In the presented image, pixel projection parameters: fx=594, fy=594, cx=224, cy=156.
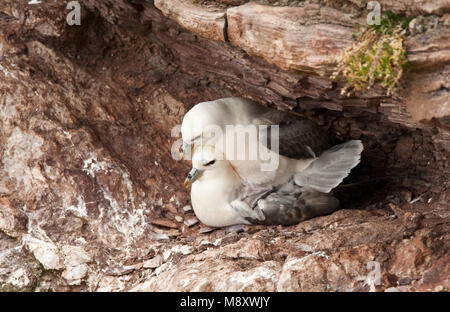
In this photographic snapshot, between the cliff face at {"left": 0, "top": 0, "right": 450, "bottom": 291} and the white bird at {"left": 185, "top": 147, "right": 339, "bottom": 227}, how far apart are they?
4.9 inches

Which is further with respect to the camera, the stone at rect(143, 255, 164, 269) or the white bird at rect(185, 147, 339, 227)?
the white bird at rect(185, 147, 339, 227)

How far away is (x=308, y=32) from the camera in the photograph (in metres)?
3.79

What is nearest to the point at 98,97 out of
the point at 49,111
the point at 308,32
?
the point at 49,111

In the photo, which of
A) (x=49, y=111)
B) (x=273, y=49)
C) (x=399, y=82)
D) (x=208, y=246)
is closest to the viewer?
(x=399, y=82)

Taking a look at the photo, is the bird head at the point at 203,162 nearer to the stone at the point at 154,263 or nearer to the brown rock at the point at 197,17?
the stone at the point at 154,263

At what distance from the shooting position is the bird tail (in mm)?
4656

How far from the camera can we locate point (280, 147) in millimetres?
4699

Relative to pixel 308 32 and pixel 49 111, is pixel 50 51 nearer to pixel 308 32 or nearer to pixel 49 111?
A: pixel 49 111

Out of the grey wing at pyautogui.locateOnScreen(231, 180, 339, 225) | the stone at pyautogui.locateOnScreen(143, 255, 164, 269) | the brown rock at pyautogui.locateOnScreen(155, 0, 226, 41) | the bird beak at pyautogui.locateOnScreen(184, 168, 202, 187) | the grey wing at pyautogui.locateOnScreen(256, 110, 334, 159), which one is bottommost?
the stone at pyautogui.locateOnScreen(143, 255, 164, 269)

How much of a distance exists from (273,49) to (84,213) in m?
1.94

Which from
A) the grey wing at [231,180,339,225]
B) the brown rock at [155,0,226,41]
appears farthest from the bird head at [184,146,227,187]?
the brown rock at [155,0,226,41]

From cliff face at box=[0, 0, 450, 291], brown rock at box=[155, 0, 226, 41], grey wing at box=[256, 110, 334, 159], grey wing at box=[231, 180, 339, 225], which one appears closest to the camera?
cliff face at box=[0, 0, 450, 291]

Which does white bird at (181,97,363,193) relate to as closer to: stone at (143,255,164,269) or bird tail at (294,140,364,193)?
bird tail at (294,140,364,193)

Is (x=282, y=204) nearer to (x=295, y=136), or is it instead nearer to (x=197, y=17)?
(x=295, y=136)
